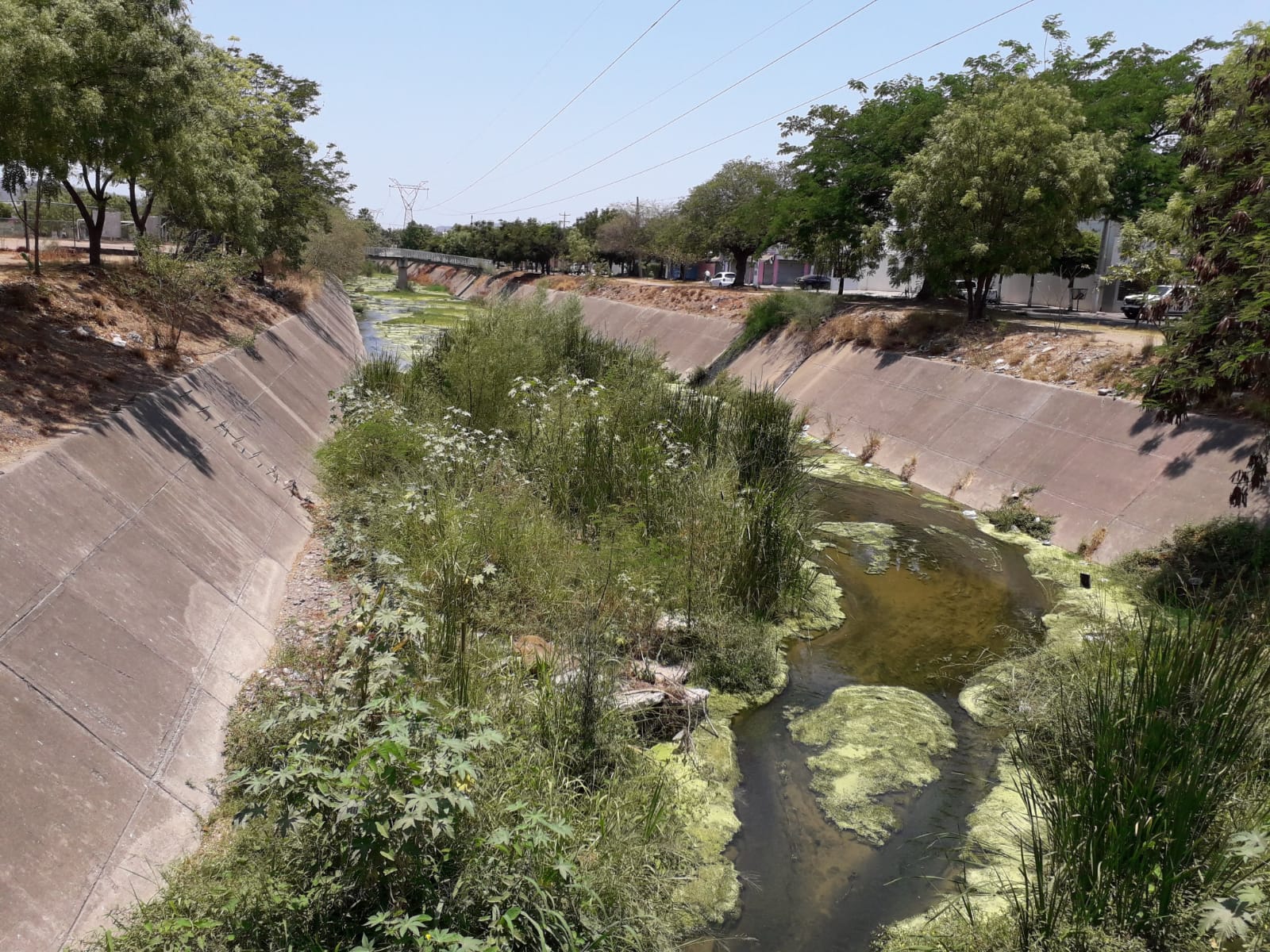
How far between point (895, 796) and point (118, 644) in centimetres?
542

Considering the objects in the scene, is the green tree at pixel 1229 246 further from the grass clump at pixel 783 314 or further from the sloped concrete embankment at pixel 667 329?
the grass clump at pixel 783 314

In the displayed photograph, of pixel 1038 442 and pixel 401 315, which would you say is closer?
pixel 1038 442

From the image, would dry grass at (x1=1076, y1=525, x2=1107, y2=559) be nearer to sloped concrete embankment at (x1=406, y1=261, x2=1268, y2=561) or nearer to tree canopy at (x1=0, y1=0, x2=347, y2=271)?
sloped concrete embankment at (x1=406, y1=261, x2=1268, y2=561)

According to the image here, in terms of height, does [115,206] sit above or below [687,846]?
above

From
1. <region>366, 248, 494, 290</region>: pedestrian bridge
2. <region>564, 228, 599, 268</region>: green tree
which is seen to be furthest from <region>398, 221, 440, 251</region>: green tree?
<region>564, 228, 599, 268</region>: green tree

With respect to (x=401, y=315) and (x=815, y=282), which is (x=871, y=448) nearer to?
(x=815, y=282)

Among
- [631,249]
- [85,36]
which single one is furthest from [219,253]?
[631,249]

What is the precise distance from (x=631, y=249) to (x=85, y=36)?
50529 millimetres

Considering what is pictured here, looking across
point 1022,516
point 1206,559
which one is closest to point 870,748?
point 1206,559

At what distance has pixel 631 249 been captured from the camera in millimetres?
58250

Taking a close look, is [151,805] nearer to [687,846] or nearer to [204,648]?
[204,648]

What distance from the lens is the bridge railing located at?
7038cm

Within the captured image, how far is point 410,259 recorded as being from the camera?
81.6 m

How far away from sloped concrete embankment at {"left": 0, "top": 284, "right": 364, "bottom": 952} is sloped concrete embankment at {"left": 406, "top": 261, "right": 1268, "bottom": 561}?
1042cm
